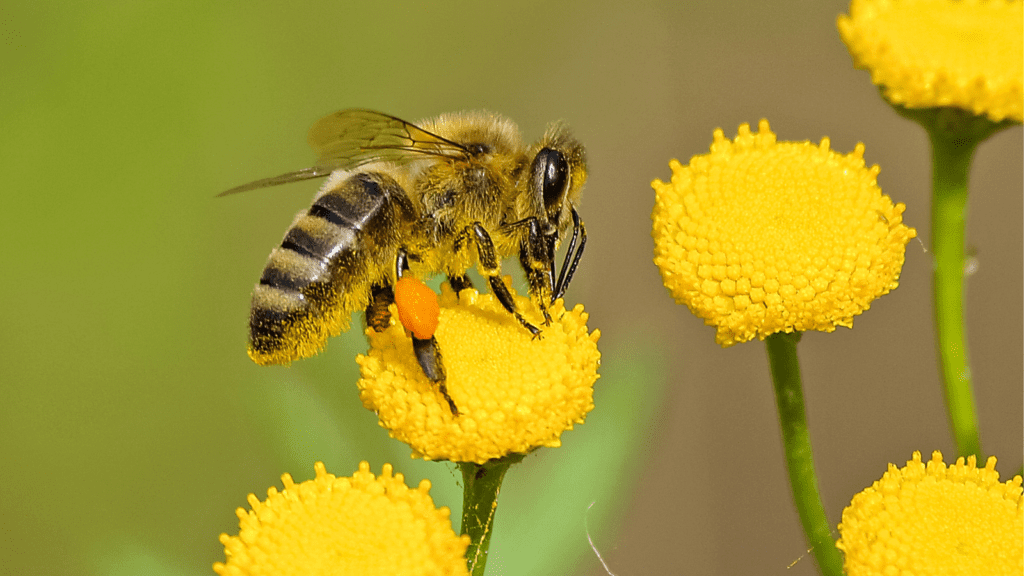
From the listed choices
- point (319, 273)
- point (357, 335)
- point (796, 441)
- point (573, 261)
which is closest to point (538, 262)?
point (573, 261)

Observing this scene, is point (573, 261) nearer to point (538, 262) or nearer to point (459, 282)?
point (538, 262)

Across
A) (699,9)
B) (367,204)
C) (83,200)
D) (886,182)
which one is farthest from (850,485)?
(83,200)

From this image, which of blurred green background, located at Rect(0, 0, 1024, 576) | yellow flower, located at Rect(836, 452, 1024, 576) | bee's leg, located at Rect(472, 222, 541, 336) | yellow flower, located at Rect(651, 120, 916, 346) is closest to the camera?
yellow flower, located at Rect(836, 452, 1024, 576)

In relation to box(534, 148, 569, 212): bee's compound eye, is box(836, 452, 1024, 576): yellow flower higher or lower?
lower

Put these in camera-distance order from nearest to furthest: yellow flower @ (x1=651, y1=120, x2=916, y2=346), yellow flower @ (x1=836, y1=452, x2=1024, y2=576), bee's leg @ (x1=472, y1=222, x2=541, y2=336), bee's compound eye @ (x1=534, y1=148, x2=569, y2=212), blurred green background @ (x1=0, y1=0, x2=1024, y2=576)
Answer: yellow flower @ (x1=836, y1=452, x2=1024, y2=576), yellow flower @ (x1=651, y1=120, x2=916, y2=346), bee's leg @ (x1=472, y1=222, x2=541, y2=336), bee's compound eye @ (x1=534, y1=148, x2=569, y2=212), blurred green background @ (x1=0, y1=0, x2=1024, y2=576)

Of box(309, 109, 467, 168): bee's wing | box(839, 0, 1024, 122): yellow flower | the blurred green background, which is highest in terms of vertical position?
box(839, 0, 1024, 122): yellow flower

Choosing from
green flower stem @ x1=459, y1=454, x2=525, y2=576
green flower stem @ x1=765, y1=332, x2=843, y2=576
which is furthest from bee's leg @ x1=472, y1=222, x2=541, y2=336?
green flower stem @ x1=765, y1=332, x2=843, y2=576

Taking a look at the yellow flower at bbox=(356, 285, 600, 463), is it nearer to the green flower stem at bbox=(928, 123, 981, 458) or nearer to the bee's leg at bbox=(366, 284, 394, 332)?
the bee's leg at bbox=(366, 284, 394, 332)

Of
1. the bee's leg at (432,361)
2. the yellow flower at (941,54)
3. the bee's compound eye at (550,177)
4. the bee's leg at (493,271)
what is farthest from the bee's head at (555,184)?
the yellow flower at (941,54)
